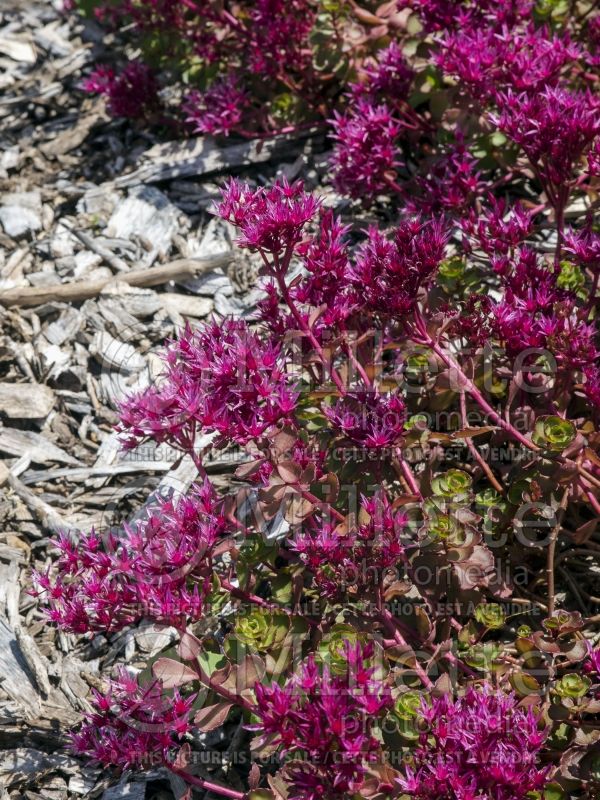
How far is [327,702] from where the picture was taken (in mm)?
2098

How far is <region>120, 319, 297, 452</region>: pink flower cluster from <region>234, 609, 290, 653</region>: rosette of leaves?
529 millimetres

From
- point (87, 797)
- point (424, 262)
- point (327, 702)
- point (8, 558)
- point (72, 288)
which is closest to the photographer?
point (327, 702)

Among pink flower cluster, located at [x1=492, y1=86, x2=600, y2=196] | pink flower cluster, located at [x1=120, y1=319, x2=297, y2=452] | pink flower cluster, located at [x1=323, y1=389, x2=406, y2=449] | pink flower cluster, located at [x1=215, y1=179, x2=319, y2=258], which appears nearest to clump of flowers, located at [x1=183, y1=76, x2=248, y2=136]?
pink flower cluster, located at [x1=492, y1=86, x2=600, y2=196]

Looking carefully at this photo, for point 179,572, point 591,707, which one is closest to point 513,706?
point 591,707

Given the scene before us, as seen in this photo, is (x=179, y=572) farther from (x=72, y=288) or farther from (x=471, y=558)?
(x=72, y=288)

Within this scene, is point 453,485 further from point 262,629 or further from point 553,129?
point 553,129

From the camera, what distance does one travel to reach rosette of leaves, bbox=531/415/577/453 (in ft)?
8.55

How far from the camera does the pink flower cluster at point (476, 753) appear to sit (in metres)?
2.17

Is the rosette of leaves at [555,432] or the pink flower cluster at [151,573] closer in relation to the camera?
the pink flower cluster at [151,573]

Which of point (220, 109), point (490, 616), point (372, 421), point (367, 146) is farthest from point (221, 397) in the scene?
point (220, 109)

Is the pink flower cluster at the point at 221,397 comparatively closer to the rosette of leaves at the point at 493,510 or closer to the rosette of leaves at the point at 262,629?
the rosette of leaves at the point at 262,629

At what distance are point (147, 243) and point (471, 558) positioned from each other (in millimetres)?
2476

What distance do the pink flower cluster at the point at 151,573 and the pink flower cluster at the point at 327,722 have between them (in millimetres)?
377

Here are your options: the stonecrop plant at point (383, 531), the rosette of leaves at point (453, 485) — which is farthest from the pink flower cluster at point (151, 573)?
the rosette of leaves at point (453, 485)
